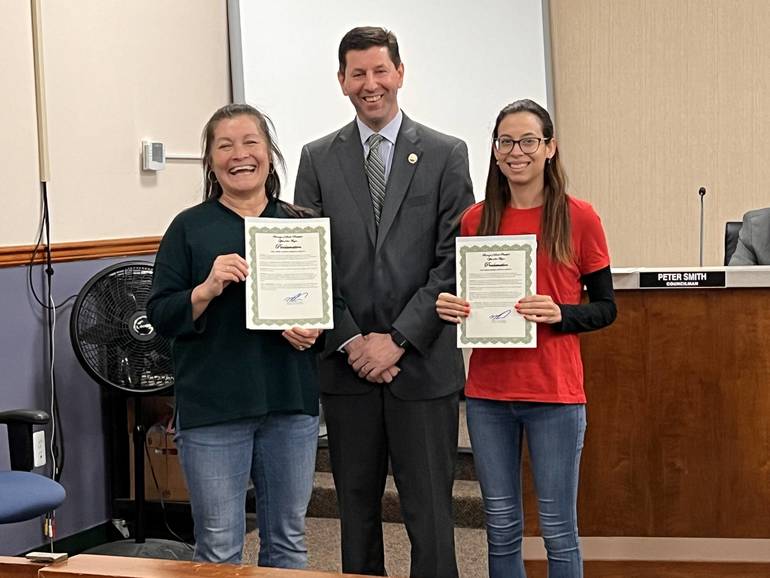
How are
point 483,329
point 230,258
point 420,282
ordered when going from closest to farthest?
point 230,258 → point 483,329 → point 420,282

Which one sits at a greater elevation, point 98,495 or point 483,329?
point 483,329

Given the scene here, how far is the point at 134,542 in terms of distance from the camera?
4.05 metres

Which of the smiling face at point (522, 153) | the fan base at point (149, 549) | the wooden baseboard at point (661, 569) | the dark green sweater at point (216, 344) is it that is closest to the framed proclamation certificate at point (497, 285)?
the smiling face at point (522, 153)

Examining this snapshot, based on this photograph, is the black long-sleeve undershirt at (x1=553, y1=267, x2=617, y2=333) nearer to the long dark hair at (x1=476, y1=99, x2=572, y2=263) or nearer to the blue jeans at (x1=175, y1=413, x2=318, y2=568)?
the long dark hair at (x1=476, y1=99, x2=572, y2=263)

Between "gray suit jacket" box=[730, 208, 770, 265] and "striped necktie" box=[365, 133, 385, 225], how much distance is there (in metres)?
1.84

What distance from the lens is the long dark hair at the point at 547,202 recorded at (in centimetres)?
270

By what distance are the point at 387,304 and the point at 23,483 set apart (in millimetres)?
1189

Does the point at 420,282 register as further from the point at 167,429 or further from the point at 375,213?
the point at 167,429

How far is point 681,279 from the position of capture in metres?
3.29

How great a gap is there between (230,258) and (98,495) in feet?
7.30

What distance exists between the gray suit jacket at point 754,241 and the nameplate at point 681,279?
36.9 inches

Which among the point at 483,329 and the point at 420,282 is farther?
the point at 420,282

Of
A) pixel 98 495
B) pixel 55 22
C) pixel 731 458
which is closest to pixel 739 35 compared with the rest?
pixel 731 458
